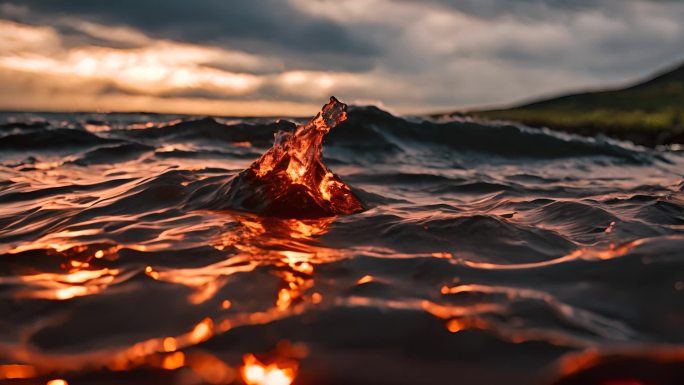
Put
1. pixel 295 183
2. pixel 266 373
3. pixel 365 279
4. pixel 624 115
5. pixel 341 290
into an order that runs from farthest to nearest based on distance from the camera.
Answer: pixel 624 115
pixel 295 183
pixel 365 279
pixel 341 290
pixel 266 373

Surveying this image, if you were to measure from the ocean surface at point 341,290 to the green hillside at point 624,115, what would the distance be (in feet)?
91.2

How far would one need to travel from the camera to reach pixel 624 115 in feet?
139

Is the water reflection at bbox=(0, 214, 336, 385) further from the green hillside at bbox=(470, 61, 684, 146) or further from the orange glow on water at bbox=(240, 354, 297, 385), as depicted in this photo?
the green hillside at bbox=(470, 61, 684, 146)

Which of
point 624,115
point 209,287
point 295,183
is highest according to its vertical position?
point 624,115

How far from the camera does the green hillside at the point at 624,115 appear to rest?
31153 millimetres

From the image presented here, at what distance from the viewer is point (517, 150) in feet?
44.4

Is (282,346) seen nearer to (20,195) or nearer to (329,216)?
(329,216)

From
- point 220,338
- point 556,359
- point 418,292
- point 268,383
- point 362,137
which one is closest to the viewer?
point 268,383

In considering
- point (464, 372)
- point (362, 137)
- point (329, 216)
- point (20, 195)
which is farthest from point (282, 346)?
point (362, 137)

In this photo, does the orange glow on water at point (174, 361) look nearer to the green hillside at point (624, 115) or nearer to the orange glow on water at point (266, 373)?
the orange glow on water at point (266, 373)

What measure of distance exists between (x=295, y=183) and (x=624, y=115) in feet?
144

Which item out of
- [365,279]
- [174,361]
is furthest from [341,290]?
[174,361]

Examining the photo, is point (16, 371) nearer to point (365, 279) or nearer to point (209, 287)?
point (209, 287)

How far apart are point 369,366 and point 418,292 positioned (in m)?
0.79
